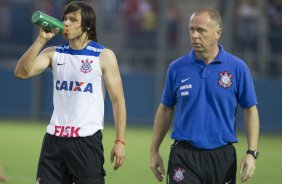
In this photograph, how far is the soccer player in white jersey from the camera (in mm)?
7551

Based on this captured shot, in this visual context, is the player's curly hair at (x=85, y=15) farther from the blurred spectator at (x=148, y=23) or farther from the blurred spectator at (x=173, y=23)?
the blurred spectator at (x=148, y=23)

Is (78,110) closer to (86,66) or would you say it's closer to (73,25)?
(86,66)

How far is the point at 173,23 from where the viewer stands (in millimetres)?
20828

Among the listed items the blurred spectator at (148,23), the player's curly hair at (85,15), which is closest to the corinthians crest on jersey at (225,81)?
the player's curly hair at (85,15)

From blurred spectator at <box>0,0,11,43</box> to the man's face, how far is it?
46.3 feet

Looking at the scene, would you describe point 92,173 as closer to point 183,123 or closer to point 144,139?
point 183,123

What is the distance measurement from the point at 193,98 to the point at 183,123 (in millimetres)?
224

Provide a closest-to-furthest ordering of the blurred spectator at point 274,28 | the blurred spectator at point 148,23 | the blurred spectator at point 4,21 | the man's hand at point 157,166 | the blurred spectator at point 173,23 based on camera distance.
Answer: the man's hand at point 157,166, the blurred spectator at point 274,28, the blurred spectator at point 173,23, the blurred spectator at point 148,23, the blurred spectator at point 4,21

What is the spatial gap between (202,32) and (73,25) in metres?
1.14

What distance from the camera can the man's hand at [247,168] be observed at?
283 inches

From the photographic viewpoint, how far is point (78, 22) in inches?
304

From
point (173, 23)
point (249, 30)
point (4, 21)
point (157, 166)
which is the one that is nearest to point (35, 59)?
point (157, 166)

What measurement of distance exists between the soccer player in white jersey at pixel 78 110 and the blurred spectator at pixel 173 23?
13.1 meters

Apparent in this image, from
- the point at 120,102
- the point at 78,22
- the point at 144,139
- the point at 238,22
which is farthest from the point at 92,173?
the point at 238,22
